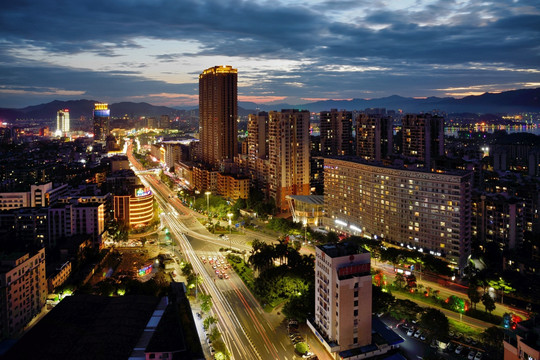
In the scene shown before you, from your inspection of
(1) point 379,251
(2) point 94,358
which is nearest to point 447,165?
(1) point 379,251

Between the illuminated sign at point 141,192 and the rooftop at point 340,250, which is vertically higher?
the illuminated sign at point 141,192

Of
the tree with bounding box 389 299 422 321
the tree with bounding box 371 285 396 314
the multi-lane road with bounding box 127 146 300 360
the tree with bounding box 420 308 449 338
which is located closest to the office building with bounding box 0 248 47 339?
the multi-lane road with bounding box 127 146 300 360

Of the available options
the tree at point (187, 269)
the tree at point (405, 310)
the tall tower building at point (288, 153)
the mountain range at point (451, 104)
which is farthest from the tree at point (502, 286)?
the mountain range at point (451, 104)

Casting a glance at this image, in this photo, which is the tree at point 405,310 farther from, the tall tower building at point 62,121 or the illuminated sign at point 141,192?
the tall tower building at point 62,121

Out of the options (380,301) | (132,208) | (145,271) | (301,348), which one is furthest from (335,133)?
(301,348)

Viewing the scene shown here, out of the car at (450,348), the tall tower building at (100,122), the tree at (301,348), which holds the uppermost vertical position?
the tall tower building at (100,122)

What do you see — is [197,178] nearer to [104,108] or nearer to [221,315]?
[221,315]
